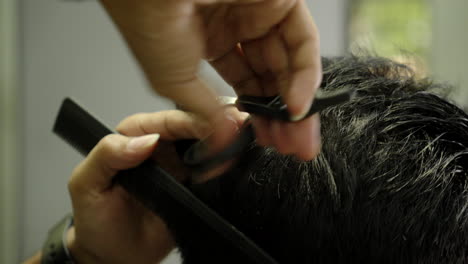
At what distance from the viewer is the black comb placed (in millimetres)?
488

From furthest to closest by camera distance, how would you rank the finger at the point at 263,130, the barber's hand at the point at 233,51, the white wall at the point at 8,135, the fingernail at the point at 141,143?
1. the white wall at the point at 8,135
2. the fingernail at the point at 141,143
3. the finger at the point at 263,130
4. the barber's hand at the point at 233,51

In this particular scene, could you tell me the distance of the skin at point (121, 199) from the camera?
0.57m

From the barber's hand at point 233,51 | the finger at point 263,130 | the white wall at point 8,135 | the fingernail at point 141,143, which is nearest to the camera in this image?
the barber's hand at point 233,51

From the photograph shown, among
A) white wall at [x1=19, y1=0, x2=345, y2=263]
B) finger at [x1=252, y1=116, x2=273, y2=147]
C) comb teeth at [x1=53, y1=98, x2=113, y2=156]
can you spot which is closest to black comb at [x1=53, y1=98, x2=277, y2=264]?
comb teeth at [x1=53, y1=98, x2=113, y2=156]

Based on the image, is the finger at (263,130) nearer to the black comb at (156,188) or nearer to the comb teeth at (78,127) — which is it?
the black comb at (156,188)

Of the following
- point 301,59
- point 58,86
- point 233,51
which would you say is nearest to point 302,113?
point 301,59

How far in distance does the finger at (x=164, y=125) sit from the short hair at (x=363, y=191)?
0.08 metres

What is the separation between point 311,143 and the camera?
420mm

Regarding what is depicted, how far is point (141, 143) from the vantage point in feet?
1.82

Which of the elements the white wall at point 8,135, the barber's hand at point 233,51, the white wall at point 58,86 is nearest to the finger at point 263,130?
the barber's hand at point 233,51

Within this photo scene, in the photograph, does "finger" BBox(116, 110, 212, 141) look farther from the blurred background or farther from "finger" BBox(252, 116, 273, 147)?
the blurred background

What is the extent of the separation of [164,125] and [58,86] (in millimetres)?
958

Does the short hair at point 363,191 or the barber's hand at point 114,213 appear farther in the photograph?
the barber's hand at point 114,213

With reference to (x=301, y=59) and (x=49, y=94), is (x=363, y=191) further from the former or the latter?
(x=49, y=94)
